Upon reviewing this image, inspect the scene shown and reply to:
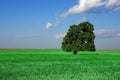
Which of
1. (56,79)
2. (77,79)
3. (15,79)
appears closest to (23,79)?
(15,79)

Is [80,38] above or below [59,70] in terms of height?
above

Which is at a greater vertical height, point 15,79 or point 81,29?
point 81,29

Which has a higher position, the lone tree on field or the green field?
the lone tree on field

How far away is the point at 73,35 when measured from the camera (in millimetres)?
85000

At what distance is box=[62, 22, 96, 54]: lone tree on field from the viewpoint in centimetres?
8250

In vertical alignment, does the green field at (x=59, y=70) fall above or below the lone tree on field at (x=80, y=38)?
below

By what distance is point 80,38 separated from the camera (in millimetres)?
83250

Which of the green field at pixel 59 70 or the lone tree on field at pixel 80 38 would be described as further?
the lone tree on field at pixel 80 38

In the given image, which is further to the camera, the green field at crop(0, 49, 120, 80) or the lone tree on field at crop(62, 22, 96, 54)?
the lone tree on field at crop(62, 22, 96, 54)

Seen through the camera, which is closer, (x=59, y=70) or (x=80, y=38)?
(x=59, y=70)

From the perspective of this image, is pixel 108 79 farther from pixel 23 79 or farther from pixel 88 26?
pixel 88 26

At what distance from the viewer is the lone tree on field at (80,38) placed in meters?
82.5

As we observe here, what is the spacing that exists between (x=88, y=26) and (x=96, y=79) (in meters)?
65.1

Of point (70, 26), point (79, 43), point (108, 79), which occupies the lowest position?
point (108, 79)
